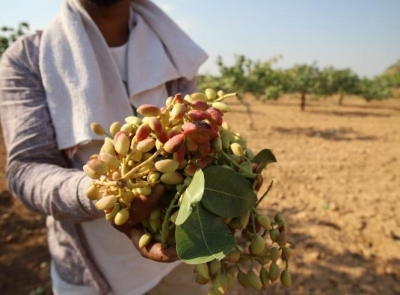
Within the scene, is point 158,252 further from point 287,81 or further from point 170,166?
point 287,81

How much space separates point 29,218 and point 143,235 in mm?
3864

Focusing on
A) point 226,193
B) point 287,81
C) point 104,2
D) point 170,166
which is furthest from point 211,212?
point 287,81

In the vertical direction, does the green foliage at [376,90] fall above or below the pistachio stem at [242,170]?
below

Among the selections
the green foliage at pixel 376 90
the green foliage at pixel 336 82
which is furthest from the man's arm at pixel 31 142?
the green foliage at pixel 376 90

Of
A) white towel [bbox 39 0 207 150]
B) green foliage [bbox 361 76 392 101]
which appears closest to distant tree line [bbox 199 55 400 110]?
green foliage [bbox 361 76 392 101]

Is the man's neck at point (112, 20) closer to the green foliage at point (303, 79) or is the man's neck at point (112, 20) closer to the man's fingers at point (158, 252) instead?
the man's fingers at point (158, 252)

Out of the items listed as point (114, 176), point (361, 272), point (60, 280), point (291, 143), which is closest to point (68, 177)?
point (114, 176)

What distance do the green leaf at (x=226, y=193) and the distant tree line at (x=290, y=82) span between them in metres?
11.9

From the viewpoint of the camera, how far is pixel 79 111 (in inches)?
55.5

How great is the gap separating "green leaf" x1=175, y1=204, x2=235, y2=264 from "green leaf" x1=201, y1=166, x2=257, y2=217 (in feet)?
0.09

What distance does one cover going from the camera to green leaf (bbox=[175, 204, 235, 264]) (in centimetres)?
77

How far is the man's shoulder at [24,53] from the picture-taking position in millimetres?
1396

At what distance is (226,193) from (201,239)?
137 mm

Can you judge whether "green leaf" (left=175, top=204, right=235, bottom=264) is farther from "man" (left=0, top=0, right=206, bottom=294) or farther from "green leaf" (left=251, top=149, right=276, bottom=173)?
"man" (left=0, top=0, right=206, bottom=294)
